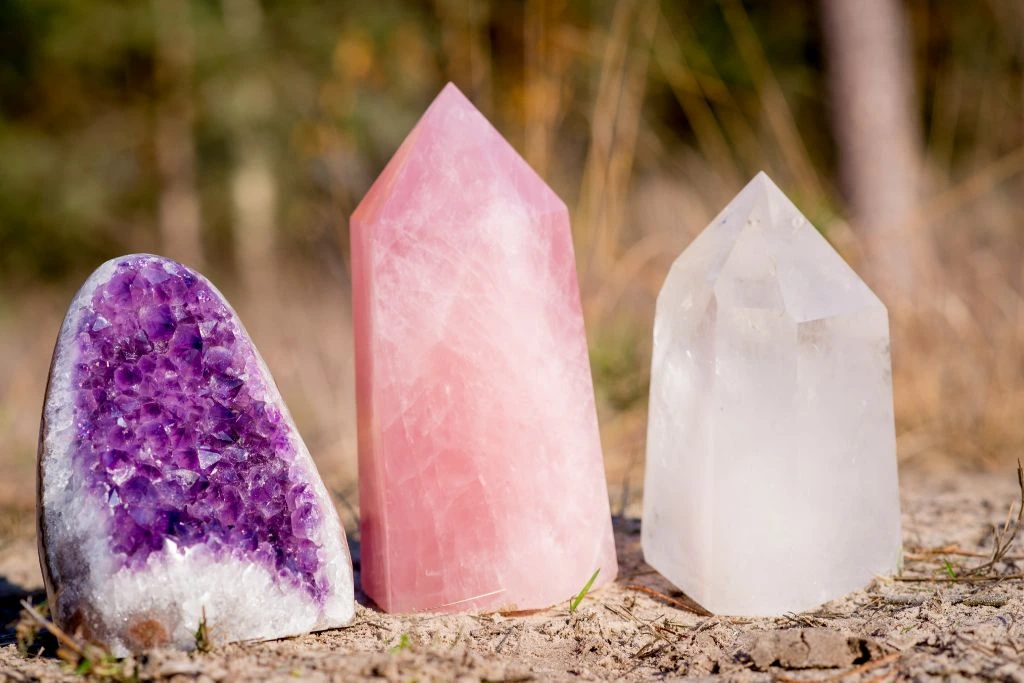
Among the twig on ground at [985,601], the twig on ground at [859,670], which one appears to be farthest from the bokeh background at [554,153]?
the twig on ground at [859,670]

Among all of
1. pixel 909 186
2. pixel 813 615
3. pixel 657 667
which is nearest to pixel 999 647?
pixel 813 615

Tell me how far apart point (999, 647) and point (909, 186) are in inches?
143

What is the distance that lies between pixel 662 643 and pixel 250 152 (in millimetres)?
5813

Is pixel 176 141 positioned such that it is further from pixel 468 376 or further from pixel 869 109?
pixel 468 376

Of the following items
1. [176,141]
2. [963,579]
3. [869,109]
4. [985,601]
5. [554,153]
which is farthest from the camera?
[176,141]

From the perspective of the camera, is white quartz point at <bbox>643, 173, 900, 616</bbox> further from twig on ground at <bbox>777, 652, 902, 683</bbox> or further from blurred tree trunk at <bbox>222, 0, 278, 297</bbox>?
blurred tree trunk at <bbox>222, 0, 278, 297</bbox>

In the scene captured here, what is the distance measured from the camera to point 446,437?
1.51 m

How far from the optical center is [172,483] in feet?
4.44

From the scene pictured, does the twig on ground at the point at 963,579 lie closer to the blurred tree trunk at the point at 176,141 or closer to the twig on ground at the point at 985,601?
the twig on ground at the point at 985,601

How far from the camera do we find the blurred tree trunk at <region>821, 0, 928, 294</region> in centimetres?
439

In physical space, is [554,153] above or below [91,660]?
above

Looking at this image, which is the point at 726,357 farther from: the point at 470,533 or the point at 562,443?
the point at 470,533

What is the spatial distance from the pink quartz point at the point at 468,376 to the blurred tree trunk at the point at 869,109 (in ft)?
10.3

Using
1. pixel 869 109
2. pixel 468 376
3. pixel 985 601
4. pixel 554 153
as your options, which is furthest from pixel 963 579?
pixel 869 109
